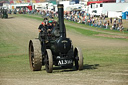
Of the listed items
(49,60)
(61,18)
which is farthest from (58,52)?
(61,18)

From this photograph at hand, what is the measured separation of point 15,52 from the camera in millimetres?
23625

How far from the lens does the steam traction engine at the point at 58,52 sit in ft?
39.5

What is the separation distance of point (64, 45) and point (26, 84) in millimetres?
3277

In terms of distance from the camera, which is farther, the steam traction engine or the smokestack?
the smokestack

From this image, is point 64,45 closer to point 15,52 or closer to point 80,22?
point 15,52

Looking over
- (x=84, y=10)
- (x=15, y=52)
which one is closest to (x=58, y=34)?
(x=15, y=52)

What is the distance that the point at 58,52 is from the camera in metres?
12.3

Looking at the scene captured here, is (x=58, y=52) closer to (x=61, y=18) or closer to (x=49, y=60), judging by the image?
(x=49, y=60)

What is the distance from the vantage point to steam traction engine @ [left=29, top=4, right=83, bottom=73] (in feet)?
39.5

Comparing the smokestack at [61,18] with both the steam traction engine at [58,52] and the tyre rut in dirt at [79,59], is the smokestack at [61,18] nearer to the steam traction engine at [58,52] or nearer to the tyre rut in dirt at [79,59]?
the steam traction engine at [58,52]

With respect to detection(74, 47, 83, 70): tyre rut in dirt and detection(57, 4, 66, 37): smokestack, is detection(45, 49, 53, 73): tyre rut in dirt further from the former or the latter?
detection(74, 47, 83, 70): tyre rut in dirt

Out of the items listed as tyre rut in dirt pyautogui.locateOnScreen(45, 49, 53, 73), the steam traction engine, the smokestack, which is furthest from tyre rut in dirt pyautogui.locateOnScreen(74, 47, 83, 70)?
tyre rut in dirt pyautogui.locateOnScreen(45, 49, 53, 73)

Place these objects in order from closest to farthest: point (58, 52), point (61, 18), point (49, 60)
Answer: point (49, 60) → point (61, 18) → point (58, 52)

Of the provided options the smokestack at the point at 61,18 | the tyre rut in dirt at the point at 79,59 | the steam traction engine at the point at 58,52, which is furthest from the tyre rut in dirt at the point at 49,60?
the tyre rut in dirt at the point at 79,59
